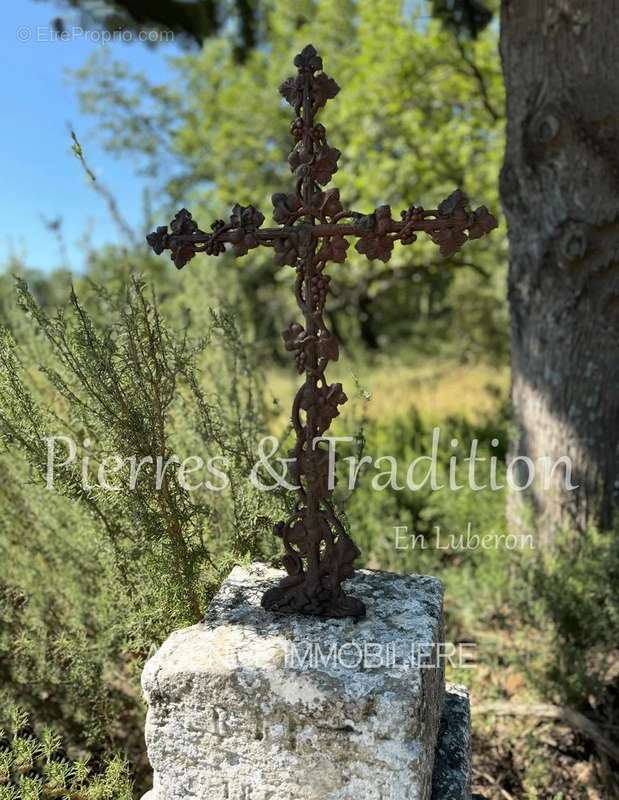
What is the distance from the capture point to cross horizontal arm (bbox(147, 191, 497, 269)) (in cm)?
170

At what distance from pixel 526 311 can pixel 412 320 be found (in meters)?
14.9

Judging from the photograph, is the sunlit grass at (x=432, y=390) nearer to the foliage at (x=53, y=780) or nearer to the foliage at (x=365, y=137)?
the foliage at (x=365, y=137)

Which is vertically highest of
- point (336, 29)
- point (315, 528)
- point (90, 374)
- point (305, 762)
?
point (336, 29)

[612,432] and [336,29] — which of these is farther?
[336,29]

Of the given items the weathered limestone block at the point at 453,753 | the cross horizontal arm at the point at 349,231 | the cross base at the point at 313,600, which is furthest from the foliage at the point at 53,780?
the cross horizontal arm at the point at 349,231

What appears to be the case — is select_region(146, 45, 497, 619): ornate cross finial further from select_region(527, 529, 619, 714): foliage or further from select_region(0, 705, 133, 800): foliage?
select_region(527, 529, 619, 714): foliage

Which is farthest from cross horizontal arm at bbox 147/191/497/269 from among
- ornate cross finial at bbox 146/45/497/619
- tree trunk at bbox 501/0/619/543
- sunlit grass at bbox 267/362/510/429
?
sunlit grass at bbox 267/362/510/429

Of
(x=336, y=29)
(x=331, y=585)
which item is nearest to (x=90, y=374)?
(x=331, y=585)

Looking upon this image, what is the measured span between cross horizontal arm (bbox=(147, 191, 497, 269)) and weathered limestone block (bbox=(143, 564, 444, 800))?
3.07ft

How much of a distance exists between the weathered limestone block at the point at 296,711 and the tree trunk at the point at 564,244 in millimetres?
2114

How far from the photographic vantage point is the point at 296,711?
1604 mm

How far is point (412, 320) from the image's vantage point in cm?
1845

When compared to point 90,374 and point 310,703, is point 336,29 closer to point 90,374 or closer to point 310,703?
point 90,374

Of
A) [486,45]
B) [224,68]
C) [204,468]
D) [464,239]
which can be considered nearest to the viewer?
[464,239]
